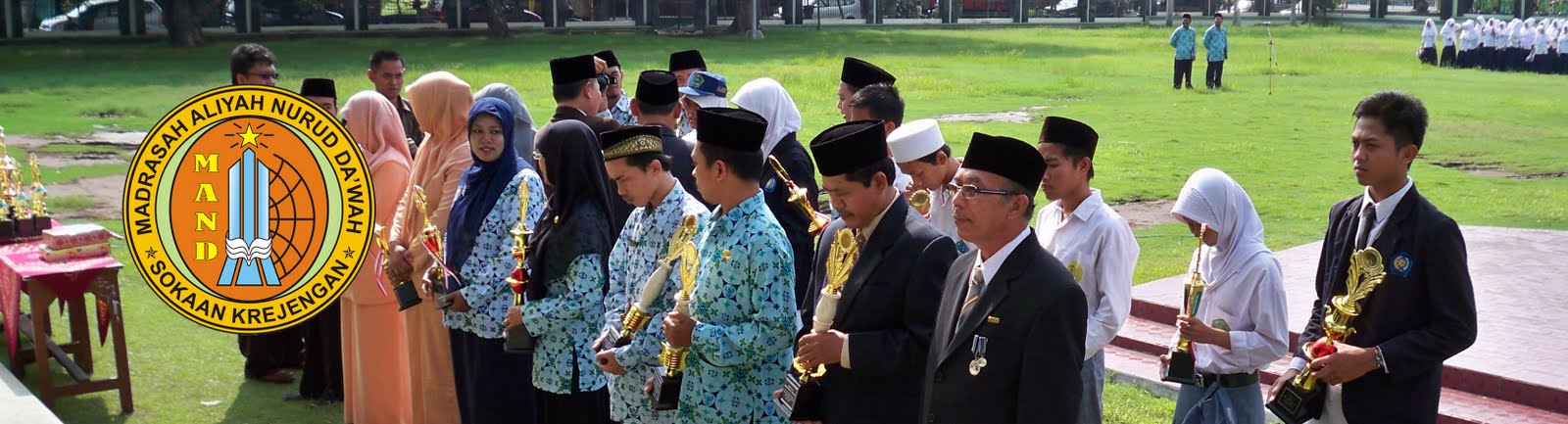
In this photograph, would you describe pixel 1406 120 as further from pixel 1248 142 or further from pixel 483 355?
pixel 1248 142

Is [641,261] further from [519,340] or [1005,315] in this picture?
[1005,315]

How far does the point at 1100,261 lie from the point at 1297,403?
2.21 ft

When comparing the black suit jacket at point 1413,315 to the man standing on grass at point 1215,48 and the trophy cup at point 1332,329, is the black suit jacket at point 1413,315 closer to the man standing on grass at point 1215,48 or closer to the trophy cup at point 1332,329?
the trophy cup at point 1332,329

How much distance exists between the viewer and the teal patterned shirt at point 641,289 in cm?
397

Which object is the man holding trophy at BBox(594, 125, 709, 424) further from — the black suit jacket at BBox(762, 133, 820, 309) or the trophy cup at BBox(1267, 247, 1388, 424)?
the trophy cup at BBox(1267, 247, 1388, 424)

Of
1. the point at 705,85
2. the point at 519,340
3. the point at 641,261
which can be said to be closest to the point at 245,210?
the point at 705,85

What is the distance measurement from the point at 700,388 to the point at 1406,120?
6.31 ft

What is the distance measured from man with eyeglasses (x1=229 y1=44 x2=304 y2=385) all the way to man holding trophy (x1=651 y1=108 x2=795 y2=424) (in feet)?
11.9

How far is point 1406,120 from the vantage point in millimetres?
3512

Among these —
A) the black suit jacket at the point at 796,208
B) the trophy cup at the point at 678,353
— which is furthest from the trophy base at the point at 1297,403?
the black suit jacket at the point at 796,208

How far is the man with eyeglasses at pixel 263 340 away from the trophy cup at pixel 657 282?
339 cm

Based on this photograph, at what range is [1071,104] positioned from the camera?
862 inches

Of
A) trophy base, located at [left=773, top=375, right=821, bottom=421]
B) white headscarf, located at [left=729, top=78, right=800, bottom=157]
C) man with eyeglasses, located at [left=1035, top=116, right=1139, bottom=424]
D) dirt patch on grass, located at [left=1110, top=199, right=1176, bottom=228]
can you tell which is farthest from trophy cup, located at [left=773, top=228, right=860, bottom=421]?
dirt patch on grass, located at [left=1110, top=199, right=1176, bottom=228]

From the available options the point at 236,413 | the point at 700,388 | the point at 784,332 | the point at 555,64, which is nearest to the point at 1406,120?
the point at 784,332
